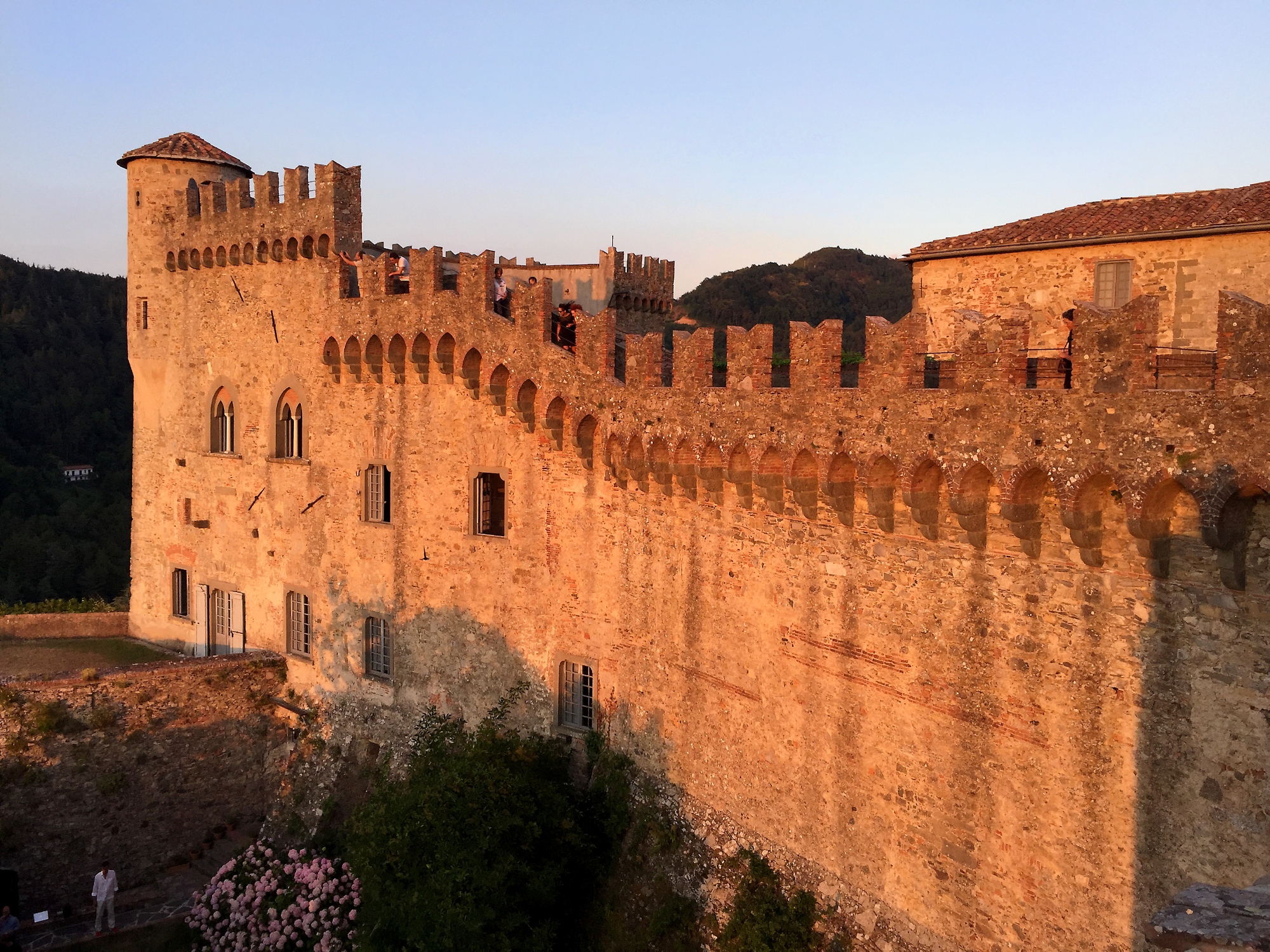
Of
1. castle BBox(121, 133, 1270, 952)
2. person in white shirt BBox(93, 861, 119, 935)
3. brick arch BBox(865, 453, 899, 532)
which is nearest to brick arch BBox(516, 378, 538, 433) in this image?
castle BBox(121, 133, 1270, 952)

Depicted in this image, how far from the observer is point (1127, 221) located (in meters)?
13.1

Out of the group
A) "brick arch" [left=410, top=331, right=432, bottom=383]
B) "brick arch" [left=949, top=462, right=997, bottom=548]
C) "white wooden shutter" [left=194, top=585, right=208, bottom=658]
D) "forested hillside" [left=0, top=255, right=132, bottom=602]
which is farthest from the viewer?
"forested hillside" [left=0, top=255, right=132, bottom=602]

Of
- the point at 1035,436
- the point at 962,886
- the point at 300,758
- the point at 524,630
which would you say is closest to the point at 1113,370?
the point at 1035,436

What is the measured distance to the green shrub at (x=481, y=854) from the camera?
13188 millimetres

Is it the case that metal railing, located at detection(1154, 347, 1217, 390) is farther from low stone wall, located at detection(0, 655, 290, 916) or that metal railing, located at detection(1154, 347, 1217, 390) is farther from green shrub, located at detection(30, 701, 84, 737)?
green shrub, located at detection(30, 701, 84, 737)

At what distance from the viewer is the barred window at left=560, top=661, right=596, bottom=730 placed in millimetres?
15547

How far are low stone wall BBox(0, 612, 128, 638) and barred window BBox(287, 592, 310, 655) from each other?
651 centimetres

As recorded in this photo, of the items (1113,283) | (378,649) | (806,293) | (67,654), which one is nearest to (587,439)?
(378,649)

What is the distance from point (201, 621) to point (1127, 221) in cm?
1990

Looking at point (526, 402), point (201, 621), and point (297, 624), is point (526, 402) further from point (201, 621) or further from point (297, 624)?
point (201, 621)

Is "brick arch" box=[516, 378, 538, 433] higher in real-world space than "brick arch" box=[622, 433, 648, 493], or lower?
higher

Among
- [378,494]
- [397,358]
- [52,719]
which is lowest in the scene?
[52,719]

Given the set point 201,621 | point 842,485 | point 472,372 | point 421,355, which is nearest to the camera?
point 842,485

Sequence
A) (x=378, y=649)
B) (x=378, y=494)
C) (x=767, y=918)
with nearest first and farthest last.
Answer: (x=767, y=918) < (x=378, y=494) < (x=378, y=649)
